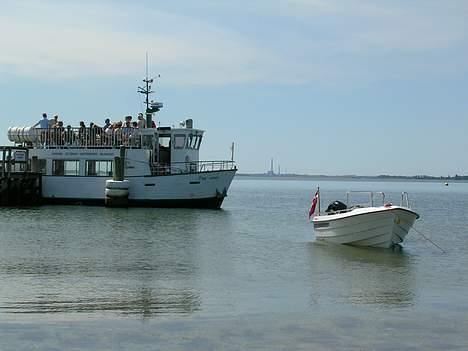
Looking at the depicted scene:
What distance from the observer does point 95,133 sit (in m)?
49.4

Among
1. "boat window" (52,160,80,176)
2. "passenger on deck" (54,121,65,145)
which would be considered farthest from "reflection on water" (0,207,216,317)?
"passenger on deck" (54,121,65,145)

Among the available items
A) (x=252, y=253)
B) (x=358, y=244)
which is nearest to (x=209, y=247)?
(x=252, y=253)

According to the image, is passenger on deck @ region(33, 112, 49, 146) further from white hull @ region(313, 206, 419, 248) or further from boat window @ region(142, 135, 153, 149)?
white hull @ region(313, 206, 419, 248)

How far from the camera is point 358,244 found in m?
26.5

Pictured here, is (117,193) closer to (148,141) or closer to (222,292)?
(148,141)

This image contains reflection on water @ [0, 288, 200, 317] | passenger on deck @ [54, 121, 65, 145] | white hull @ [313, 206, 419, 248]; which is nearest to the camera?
reflection on water @ [0, 288, 200, 317]

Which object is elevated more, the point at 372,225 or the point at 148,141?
the point at 148,141

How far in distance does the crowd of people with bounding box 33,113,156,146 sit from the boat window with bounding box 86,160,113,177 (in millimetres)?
1284

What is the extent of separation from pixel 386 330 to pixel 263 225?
2698 centimetres

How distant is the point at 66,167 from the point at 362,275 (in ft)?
107

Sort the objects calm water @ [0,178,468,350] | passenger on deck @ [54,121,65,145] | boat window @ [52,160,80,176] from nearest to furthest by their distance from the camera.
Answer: calm water @ [0,178,468,350], boat window @ [52,160,80,176], passenger on deck @ [54,121,65,145]

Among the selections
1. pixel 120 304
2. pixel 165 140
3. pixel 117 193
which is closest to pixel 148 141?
pixel 165 140

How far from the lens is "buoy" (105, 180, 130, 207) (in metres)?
46.3

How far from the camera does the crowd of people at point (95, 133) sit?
159 feet
